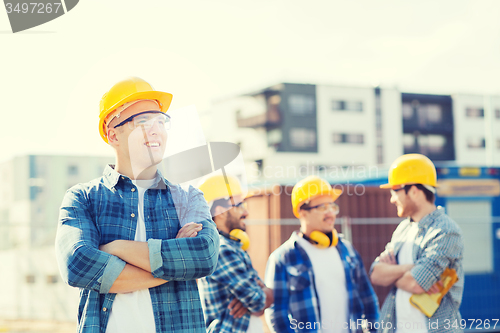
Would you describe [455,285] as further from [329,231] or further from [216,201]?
[216,201]

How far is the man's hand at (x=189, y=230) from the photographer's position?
2688 mm

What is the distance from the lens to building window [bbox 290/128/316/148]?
62.0 metres

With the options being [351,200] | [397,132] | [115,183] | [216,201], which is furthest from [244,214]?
[397,132]

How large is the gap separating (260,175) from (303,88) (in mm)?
11801

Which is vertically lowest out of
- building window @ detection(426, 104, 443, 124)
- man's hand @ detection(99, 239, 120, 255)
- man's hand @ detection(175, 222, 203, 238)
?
man's hand @ detection(99, 239, 120, 255)

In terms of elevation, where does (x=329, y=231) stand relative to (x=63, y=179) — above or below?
below

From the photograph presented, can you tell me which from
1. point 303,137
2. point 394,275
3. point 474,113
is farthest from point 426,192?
point 474,113

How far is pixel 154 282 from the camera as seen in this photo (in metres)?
2.55

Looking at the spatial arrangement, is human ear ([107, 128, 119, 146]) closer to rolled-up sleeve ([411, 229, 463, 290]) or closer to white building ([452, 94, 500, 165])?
rolled-up sleeve ([411, 229, 463, 290])

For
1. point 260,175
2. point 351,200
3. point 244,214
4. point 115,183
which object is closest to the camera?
point 115,183

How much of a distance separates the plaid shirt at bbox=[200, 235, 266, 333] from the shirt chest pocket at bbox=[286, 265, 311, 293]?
50 cm

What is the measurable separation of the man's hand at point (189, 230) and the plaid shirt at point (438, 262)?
232cm

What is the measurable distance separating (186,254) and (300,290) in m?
2.37

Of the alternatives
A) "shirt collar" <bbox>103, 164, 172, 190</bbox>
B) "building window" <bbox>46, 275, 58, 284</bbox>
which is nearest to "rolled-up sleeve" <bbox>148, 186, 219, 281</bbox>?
"shirt collar" <bbox>103, 164, 172, 190</bbox>
